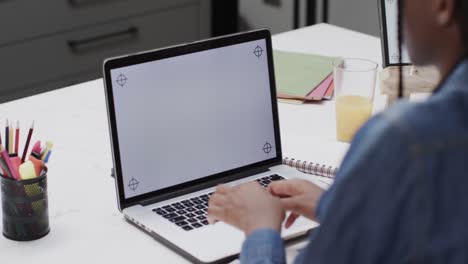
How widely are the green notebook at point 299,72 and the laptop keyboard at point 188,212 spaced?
21.7 inches

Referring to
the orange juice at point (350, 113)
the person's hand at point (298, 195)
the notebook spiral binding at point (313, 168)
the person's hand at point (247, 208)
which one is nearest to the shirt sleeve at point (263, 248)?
the person's hand at point (247, 208)

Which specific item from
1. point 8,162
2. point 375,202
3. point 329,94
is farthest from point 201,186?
point 375,202

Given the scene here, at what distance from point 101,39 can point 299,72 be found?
4.87 ft

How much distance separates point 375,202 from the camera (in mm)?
753

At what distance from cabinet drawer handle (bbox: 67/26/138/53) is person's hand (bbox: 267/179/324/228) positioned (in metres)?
2.11

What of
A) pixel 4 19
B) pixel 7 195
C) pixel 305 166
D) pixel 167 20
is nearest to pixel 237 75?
pixel 305 166

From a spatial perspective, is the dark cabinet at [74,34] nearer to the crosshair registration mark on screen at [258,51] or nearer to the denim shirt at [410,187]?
the crosshair registration mark on screen at [258,51]

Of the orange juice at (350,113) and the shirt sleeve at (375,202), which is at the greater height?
the shirt sleeve at (375,202)

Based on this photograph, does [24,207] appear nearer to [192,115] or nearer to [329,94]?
[192,115]

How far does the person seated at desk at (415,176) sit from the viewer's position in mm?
735

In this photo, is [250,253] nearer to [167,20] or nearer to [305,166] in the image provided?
[305,166]

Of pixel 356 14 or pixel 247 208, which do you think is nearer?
pixel 247 208

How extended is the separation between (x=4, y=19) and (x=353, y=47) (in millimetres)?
1396

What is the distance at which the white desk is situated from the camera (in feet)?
4.33
